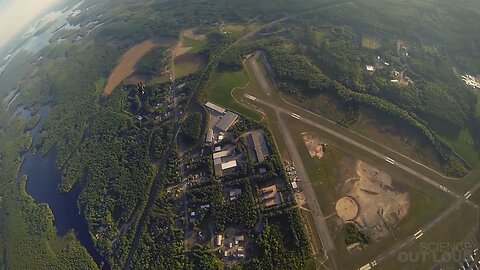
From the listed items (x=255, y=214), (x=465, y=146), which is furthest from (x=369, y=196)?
(x=465, y=146)

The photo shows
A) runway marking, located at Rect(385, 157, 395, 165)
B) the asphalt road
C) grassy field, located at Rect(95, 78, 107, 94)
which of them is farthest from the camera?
grassy field, located at Rect(95, 78, 107, 94)

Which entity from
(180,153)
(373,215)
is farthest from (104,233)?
(373,215)

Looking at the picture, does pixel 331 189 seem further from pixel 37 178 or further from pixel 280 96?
pixel 37 178

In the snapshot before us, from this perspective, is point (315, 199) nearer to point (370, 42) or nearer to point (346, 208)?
point (346, 208)

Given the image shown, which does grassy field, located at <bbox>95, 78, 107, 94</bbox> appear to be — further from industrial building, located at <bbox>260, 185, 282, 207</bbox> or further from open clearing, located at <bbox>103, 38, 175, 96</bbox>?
industrial building, located at <bbox>260, 185, 282, 207</bbox>

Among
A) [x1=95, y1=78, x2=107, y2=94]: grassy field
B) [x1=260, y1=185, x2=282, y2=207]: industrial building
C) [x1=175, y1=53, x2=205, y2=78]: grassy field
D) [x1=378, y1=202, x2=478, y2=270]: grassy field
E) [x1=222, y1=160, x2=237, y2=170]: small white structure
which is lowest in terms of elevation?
[x1=378, y1=202, x2=478, y2=270]: grassy field

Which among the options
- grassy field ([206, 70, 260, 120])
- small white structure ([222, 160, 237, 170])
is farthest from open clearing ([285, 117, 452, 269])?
grassy field ([206, 70, 260, 120])
